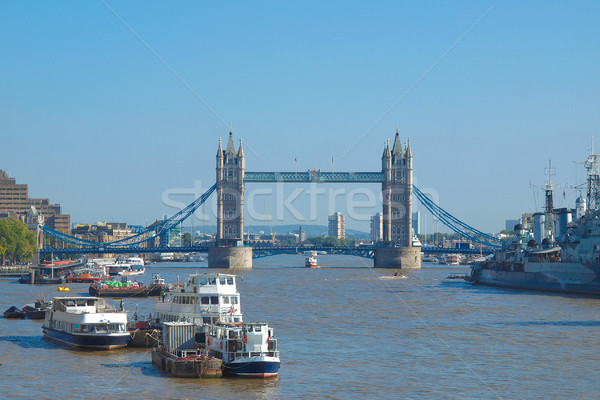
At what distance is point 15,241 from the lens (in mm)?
138125

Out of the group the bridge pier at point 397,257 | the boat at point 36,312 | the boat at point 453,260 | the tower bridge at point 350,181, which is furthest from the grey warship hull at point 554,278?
the boat at point 453,260

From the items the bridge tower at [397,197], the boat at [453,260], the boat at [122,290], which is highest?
the bridge tower at [397,197]

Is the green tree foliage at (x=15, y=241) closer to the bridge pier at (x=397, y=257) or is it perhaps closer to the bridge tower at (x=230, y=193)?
the bridge tower at (x=230, y=193)

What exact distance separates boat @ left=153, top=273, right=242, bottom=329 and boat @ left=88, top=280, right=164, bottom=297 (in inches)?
1342

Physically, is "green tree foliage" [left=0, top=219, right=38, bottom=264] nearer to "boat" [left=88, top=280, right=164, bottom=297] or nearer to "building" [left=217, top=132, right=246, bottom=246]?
"building" [left=217, top=132, right=246, bottom=246]

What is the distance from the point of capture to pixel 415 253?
150 metres

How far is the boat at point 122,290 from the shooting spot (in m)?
74.7

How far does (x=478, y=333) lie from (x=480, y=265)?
61.3 meters

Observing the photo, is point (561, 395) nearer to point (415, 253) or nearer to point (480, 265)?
point (480, 265)

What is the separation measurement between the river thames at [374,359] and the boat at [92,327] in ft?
2.05

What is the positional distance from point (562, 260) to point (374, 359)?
166 ft

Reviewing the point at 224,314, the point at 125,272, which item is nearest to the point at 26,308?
the point at 224,314

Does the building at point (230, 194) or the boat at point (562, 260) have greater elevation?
the building at point (230, 194)

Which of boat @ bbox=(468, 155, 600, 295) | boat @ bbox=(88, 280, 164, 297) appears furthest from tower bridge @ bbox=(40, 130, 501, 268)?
boat @ bbox=(88, 280, 164, 297)
